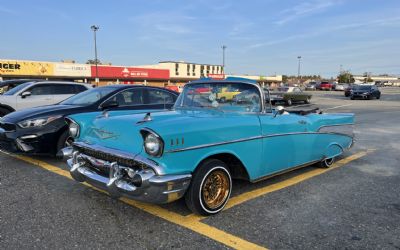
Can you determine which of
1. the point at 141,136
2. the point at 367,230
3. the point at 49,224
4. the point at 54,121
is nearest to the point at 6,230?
the point at 49,224

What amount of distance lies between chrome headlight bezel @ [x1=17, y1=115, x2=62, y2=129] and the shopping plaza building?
25806mm

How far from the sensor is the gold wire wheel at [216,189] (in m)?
3.80

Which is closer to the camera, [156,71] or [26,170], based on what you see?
[26,170]

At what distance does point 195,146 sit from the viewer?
3.57 meters

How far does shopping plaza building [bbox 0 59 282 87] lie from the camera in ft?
140

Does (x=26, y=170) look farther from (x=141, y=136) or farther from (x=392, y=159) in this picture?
(x=392, y=159)

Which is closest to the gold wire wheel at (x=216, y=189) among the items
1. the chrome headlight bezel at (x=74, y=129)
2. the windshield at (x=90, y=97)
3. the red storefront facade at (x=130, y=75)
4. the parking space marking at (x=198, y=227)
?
the parking space marking at (x=198, y=227)

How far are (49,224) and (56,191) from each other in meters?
1.09

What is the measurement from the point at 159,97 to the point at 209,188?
13.5ft

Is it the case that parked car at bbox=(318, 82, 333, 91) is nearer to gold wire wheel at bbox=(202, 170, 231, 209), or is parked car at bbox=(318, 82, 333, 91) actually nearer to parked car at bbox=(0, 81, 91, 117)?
parked car at bbox=(0, 81, 91, 117)

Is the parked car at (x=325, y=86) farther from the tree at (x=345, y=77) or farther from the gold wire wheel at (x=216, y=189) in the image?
the gold wire wheel at (x=216, y=189)

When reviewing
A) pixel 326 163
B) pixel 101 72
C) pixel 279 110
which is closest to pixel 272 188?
pixel 279 110

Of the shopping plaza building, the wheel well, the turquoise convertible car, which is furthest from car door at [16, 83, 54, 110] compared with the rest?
the shopping plaza building

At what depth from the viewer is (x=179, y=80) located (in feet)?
220
